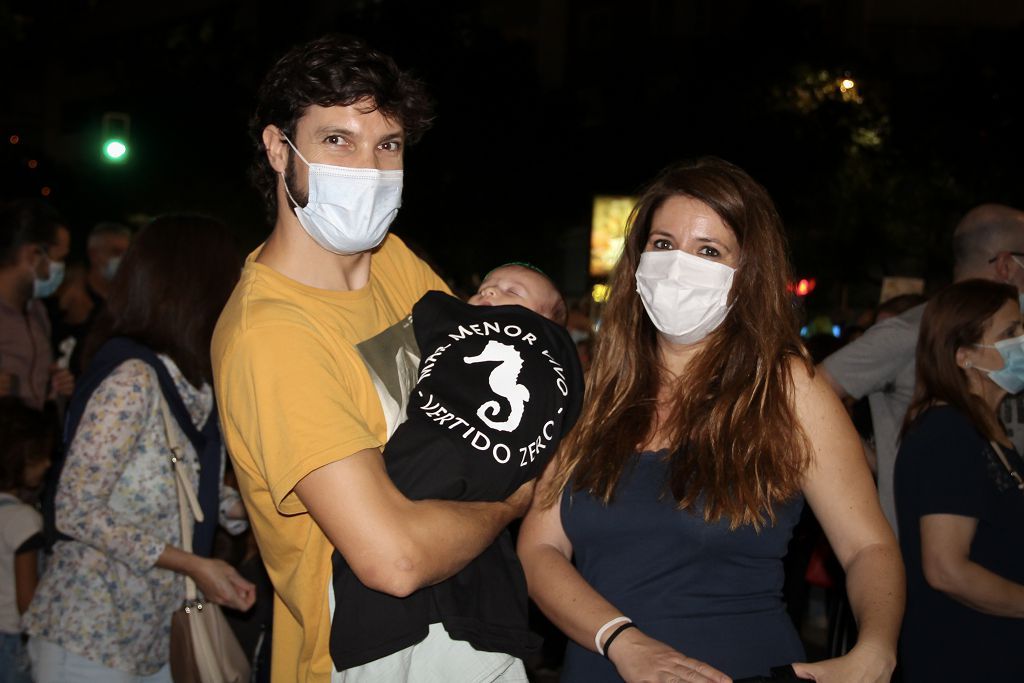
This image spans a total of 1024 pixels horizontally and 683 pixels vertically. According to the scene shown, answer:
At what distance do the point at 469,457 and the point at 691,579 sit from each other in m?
0.81

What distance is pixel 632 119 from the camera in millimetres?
26312

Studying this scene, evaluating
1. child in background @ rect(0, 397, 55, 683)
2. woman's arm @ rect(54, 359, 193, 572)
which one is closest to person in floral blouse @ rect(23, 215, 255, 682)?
woman's arm @ rect(54, 359, 193, 572)

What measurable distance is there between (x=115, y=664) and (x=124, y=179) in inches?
1135

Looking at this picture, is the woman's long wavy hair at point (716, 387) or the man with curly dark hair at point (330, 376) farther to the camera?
the woman's long wavy hair at point (716, 387)

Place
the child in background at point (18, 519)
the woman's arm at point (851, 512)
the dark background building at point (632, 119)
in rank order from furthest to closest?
the dark background building at point (632, 119) → the child in background at point (18, 519) → the woman's arm at point (851, 512)

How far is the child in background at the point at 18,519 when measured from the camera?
4.46 meters

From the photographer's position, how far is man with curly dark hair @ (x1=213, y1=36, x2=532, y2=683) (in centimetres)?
231

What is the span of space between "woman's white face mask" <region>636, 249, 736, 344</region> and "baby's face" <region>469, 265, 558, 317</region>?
1.36 feet

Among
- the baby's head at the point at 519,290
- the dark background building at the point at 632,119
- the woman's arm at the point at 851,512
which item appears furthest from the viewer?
the dark background building at the point at 632,119

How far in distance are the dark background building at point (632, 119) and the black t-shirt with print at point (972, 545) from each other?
15.5m

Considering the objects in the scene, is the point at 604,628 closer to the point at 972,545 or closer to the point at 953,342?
the point at 972,545

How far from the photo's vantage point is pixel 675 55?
92.4 feet

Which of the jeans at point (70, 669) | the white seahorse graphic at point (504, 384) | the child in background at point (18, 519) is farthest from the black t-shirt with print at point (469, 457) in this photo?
the child in background at point (18, 519)

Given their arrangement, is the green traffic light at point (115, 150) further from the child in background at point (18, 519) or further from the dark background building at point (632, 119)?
the child in background at point (18, 519)
